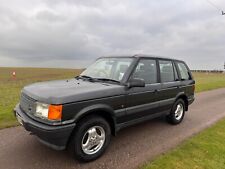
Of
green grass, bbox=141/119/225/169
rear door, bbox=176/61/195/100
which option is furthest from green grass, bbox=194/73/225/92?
green grass, bbox=141/119/225/169

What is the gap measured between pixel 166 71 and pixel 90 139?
115 inches

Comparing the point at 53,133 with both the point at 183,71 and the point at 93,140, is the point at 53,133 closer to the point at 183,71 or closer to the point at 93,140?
the point at 93,140

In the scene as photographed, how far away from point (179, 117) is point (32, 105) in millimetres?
4335

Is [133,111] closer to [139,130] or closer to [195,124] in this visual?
[139,130]

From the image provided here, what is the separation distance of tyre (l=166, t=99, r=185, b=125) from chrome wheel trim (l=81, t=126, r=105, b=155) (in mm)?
2688

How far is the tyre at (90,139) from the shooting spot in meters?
3.52

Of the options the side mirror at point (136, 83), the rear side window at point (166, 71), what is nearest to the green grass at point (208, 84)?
the rear side window at point (166, 71)

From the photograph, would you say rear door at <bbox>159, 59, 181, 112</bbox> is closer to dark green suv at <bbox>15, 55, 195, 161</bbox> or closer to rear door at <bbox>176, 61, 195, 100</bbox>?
dark green suv at <bbox>15, 55, 195, 161</bbox>

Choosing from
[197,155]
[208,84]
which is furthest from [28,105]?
[208,84]

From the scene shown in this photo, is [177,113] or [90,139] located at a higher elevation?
[177,113]

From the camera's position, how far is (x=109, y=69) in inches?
187

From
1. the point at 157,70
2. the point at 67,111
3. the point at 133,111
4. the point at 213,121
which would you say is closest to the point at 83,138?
the point at 67,111

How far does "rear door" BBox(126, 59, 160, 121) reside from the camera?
4.40 meters

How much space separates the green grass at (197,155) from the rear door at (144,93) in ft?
3.34
